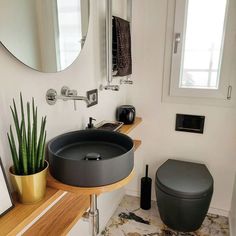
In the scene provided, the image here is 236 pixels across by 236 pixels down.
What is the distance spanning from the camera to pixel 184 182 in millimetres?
1583

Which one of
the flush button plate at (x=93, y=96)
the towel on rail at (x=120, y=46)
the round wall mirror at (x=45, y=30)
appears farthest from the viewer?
the towel on rail at (x=120, y=46)

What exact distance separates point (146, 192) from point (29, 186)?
1.46 meters

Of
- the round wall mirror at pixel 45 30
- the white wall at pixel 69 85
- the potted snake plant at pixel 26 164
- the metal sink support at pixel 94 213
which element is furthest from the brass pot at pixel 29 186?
the round wall mirror at pixel 45 30

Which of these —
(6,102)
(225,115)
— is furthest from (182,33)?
(6,102)

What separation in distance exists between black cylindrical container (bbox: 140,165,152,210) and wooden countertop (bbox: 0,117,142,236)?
1.03m

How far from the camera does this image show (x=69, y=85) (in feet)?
3.66

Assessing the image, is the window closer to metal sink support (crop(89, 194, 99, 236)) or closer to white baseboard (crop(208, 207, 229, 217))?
white baseboard (crop(208, 207, 229, 217))

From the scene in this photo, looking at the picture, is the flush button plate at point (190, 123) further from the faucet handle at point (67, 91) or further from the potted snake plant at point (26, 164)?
the potted snake plant at point (26, 164)

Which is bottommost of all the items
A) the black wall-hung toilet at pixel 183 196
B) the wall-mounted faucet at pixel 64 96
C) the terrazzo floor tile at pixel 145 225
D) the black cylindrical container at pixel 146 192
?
the terrazzo floor tile at pixel 145 225

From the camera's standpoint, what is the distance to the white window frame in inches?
63.5

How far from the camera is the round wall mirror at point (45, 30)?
2.45 ft

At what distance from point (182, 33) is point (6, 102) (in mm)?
1425

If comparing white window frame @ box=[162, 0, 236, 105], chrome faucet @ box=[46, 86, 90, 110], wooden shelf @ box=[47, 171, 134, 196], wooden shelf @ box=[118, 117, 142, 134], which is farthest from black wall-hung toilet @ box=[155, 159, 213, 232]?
chrome faucet @ box=[46, 86, 90, 110]

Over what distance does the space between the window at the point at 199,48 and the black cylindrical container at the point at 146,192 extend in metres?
0.83
